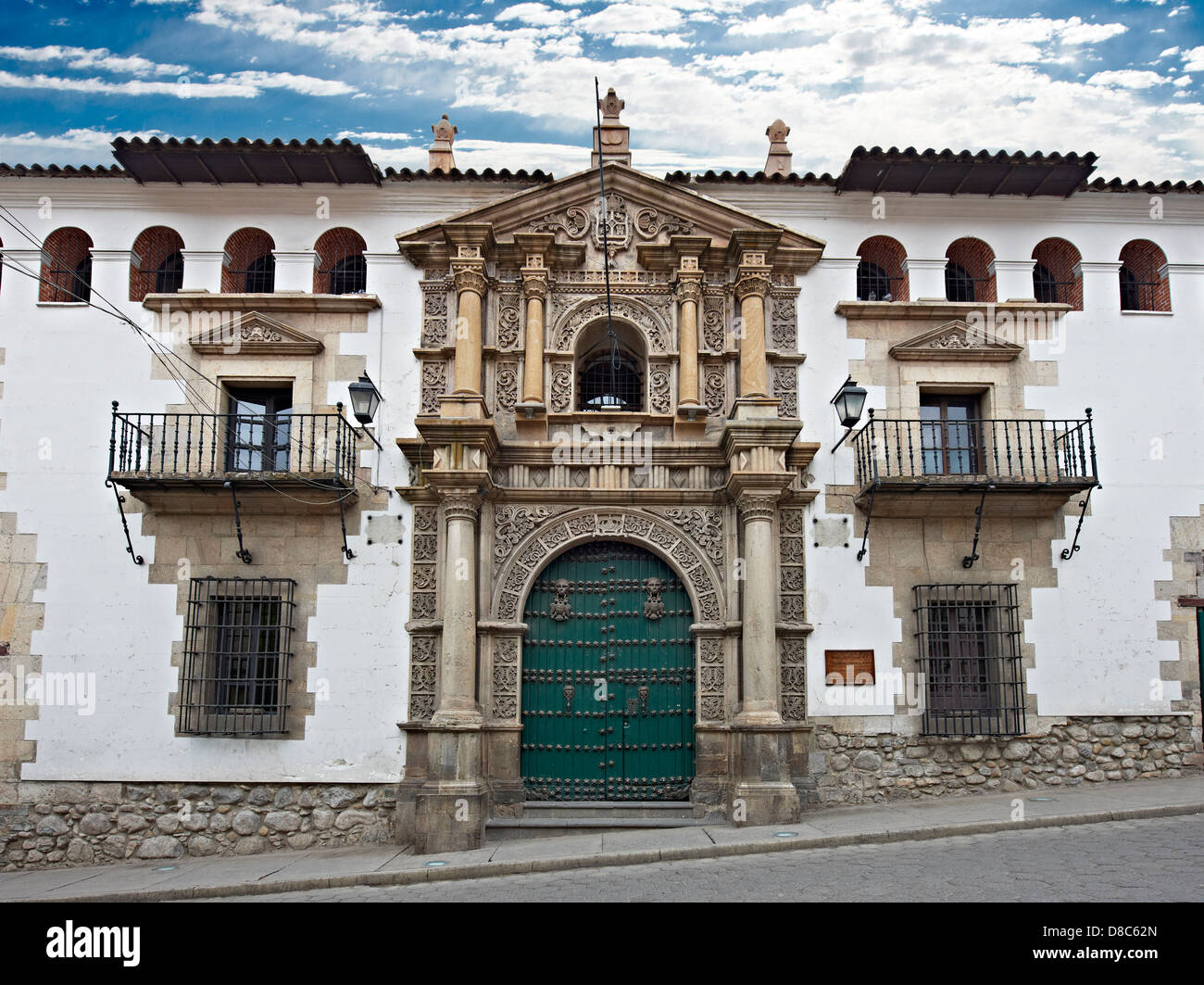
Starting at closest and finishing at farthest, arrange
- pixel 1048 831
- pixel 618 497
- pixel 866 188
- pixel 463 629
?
pixel 1048 831 → pixel 463 629 → pixel 618 497 → pixel 866 188

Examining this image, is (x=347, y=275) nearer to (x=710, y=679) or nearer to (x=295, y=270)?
(x=295, y=270)

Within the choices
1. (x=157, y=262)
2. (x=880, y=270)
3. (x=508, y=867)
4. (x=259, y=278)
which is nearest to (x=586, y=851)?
(x=508, y=867)

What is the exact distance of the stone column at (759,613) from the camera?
10555mm

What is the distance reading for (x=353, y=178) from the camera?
12031 mm

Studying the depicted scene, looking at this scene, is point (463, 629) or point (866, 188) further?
point (866, 188)

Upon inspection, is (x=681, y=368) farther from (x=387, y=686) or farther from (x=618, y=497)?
(x=387, y=686)

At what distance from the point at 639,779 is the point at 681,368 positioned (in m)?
4.65

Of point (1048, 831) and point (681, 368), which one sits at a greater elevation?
point (681, 368)

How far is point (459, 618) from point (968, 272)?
767 cm

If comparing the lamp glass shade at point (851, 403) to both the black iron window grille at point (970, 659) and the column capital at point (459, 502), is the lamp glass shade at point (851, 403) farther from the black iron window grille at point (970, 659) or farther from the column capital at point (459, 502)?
the column capital at point (459, 502)

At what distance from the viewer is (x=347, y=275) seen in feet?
41.0

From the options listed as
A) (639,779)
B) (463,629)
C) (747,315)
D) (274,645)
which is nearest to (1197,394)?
(747,315)

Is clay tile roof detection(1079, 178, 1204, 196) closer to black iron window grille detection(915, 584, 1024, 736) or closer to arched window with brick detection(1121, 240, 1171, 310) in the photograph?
arched window with brick detection(1121, 240, 1171, 310)

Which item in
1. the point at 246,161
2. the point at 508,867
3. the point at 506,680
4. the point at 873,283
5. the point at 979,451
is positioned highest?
the point at 246,161
